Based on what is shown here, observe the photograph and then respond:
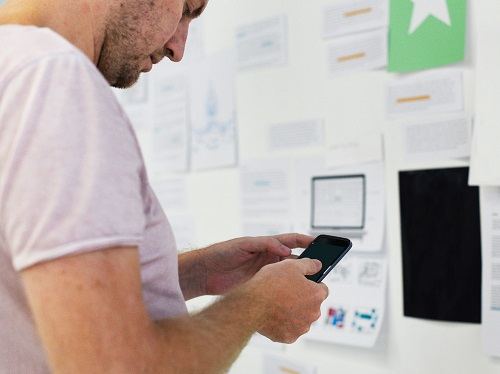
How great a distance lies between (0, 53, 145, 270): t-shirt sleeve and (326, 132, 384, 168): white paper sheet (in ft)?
2.18

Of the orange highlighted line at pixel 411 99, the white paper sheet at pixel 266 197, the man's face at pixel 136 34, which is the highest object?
the man's face at pixel 136 34

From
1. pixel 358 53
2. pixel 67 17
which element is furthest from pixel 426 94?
pixel 67 17

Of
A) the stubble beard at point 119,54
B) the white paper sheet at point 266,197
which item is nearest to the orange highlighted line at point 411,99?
the white paper sheet at point 266,197

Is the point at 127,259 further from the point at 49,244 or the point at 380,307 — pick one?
the point at 380,307

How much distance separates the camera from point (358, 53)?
106cm

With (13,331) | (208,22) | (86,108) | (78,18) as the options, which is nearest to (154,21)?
(78,18)

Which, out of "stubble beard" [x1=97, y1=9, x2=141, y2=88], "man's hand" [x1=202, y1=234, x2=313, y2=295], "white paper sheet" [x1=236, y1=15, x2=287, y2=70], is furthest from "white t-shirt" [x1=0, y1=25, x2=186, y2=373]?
"white paper sheet" [x1=236, y1=15, x2=287, y2=70]

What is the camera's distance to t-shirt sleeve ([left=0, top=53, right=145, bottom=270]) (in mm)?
422

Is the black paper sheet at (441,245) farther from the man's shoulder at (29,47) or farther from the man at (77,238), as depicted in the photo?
the man's shoulder at (29,47)

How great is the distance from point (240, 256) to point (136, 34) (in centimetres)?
37

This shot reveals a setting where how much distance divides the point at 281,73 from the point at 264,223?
32cm

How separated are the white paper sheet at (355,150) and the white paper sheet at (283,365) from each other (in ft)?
Answer: 1.31

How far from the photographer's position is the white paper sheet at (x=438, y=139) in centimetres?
94

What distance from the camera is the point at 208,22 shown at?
1318 mm
